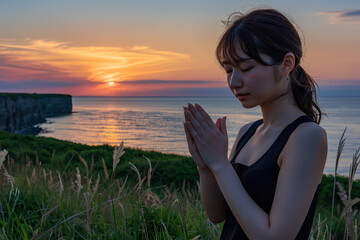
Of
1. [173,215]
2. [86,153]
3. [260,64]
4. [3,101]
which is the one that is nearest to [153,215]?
[173,215]

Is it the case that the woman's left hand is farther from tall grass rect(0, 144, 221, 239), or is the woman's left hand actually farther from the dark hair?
tall grass rect(0, 144, 221, 239)

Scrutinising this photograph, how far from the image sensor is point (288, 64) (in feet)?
5.59

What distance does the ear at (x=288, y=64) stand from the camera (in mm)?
1681

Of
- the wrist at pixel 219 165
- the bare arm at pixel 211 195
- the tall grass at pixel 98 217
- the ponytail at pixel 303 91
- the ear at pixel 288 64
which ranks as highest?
the ear at pixel 288 64

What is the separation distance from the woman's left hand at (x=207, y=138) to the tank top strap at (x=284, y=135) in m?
0.21

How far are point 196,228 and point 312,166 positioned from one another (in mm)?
2400

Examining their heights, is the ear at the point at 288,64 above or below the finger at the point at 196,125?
above

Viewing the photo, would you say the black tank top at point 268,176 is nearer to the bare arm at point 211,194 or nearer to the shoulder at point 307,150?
the shoulder at point 307,150

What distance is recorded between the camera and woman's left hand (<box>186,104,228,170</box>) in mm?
1735

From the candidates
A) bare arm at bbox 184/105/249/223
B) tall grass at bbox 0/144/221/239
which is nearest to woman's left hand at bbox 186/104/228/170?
bare arm at bbox 184/105/249/223

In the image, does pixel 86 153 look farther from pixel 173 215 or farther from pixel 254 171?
pixel 254 171

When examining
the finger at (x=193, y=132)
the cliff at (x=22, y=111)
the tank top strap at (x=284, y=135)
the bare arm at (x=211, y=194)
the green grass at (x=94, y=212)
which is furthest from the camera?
the cliff at (x=22, y=111)

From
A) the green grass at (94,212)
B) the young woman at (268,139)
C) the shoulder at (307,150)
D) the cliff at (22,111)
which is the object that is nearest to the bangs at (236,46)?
the young woman at (268,139)

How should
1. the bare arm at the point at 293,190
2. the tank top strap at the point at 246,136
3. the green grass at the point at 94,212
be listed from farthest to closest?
the green grass at the point at 94,212 → the tank top strap at the point at 246,136 → the bare arm at the point at 293,190
